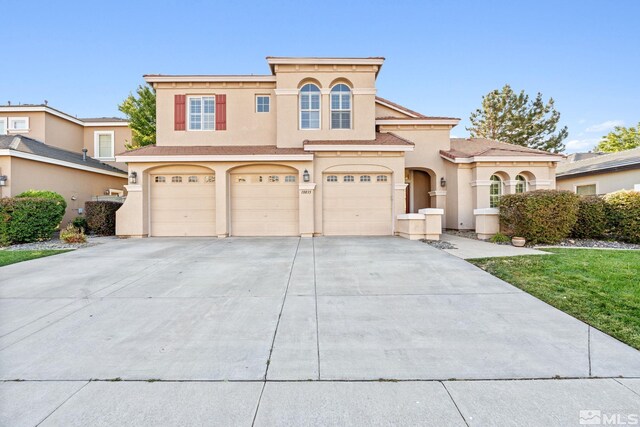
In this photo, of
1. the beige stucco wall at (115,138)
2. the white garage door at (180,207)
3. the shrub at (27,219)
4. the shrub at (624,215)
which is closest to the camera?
the shrub at (624,215)

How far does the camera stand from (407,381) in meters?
2.55

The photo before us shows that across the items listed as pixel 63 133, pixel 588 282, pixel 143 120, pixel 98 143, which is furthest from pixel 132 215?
pixel 588 282


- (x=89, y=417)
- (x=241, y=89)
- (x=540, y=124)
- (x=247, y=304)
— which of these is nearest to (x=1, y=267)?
(x=247, y=304)

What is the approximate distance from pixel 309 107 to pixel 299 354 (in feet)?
37.3

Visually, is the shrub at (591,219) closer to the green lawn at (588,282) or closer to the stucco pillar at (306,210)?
the green lawn at (588,282)

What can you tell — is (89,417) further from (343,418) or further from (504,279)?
(504,279)

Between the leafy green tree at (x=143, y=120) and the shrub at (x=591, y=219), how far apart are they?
2199cm

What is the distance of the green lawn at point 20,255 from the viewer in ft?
23.9

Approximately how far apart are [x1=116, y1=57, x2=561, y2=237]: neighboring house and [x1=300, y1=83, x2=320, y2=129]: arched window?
0.14 feet

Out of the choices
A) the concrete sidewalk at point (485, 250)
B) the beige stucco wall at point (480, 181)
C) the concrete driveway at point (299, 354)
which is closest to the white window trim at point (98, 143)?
the concrete driveway at point (299, 354)

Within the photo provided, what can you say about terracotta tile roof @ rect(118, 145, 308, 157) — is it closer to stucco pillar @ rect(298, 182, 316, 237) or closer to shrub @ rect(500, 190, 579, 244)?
stucco pillar @ rect(298, 182, 316, 237)

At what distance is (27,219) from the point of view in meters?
9.97

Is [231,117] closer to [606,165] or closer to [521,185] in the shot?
[521,185]

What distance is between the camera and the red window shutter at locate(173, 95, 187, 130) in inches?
513
